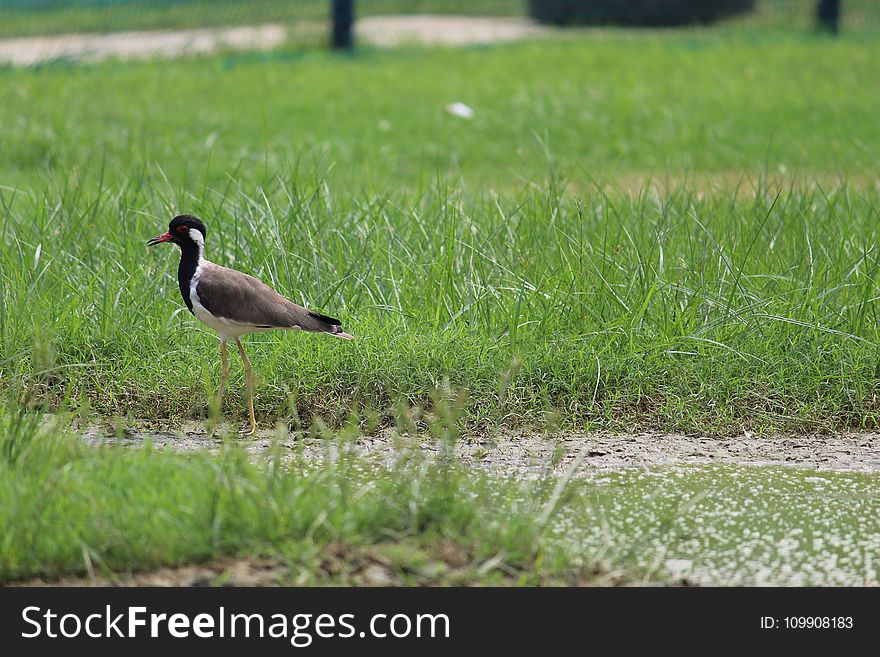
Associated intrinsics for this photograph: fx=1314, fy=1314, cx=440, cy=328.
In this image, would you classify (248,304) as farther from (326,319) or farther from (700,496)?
(700,496)

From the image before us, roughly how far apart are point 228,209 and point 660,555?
138 inches

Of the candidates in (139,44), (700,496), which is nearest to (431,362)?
(700,496)

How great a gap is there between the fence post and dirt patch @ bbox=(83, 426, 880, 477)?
10.2m

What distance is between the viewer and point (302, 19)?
15.5 metres

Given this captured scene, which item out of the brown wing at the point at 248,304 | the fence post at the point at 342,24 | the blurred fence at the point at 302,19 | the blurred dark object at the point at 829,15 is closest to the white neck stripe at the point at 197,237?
the brown wing at the point at 248,304

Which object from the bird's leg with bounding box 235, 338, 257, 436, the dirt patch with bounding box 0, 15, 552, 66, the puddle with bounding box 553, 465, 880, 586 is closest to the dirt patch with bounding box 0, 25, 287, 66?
the dirt patch with bounding box 0, 15, 552, 66

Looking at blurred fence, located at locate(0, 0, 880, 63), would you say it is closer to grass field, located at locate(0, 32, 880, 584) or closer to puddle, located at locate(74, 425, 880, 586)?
grass field, located at locate(0, 32, 880, 584)

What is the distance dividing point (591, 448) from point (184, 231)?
1736 mm

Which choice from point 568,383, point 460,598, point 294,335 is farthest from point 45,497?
point 568,383

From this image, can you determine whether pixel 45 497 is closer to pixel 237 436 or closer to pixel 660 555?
pixel 237 436

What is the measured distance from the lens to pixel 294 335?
552cm

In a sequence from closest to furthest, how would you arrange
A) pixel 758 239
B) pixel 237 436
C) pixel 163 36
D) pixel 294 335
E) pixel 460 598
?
1. pixel 460 598
2. pixel 237 436
3. pixel 294 335
4. pixel 758 239
5. pixel 163 36

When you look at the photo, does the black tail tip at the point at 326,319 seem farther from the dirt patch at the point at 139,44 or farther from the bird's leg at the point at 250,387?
the dirt patch at the point at 139,44

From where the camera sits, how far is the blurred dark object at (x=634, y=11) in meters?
18.1
